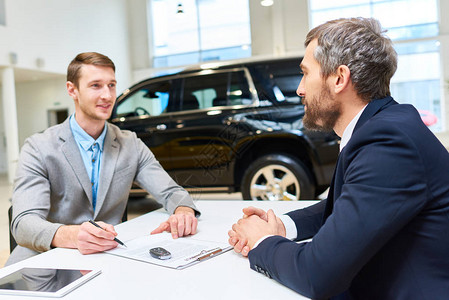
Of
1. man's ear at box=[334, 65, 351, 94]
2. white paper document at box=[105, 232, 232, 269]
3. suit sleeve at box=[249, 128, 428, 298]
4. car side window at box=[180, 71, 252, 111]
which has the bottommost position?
white paper document at box=[105, 232, 232, 269]

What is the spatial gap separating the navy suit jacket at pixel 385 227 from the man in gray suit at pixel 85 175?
0.52m

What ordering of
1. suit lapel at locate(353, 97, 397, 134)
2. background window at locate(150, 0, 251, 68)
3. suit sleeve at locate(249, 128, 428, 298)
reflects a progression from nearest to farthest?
suit sleeve at locate(249, 128, 428, 298), suit lapel at locate(353, 97, 397, 134), background window at locate(150, 0, 251, 68)

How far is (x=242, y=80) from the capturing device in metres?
3.15

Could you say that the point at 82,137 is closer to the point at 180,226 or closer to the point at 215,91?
the point at 180,226

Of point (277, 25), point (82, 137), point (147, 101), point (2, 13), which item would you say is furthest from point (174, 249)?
point (2, 13)

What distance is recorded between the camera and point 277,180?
123 inches

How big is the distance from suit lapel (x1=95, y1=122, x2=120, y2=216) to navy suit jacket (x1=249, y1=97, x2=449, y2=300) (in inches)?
34.8

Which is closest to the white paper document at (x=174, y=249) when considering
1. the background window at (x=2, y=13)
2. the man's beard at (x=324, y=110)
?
the man's beard at (x=324, y=110)

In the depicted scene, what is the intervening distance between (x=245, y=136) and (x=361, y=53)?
2.29 metres

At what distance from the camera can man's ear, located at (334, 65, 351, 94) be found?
83cm

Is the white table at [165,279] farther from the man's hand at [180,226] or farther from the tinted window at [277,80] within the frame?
the tinted window at [277,80]

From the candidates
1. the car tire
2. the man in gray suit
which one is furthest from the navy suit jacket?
the car tire

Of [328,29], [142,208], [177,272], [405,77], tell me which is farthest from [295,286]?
[405,77]

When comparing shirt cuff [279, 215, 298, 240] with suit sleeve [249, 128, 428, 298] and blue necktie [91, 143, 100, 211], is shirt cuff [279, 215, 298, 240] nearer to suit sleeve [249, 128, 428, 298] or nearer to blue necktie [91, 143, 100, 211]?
suit sleeve [249, 128, 428, 298]
